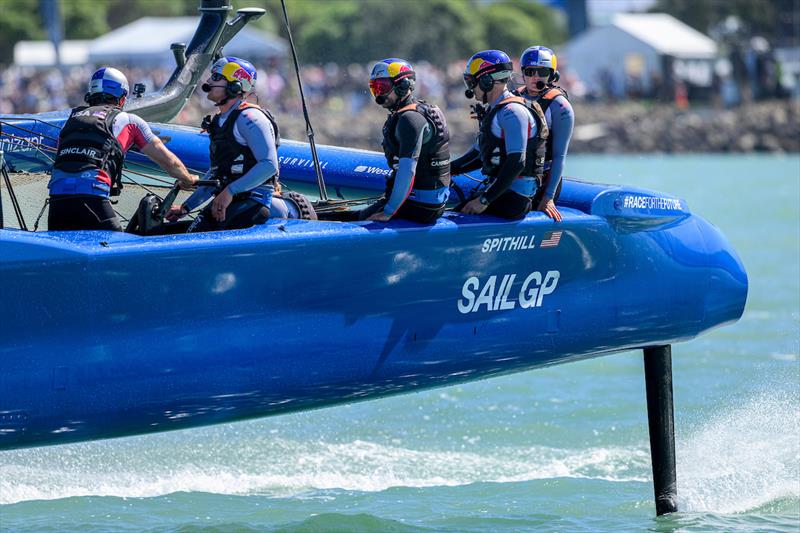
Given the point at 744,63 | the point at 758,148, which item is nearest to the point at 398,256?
the point at 758,148

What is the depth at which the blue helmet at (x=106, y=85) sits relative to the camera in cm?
598

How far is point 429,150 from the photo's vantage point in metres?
6.29

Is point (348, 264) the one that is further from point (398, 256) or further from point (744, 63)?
point (744, 63)

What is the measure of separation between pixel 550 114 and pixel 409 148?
888 mm

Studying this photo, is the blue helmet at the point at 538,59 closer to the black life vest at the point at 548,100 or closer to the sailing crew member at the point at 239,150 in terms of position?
the black life vest at the point at 548,100

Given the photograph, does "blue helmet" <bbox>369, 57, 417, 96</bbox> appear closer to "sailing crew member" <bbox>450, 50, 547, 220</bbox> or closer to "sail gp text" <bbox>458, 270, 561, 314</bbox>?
"sailing crew member" <bbox>450, 50, 547, 220</bbox>

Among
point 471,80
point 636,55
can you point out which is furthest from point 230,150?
point 636,55

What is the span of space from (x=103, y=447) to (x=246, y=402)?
2.89 metres

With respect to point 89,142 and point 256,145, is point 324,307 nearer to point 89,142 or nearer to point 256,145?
point 256,145

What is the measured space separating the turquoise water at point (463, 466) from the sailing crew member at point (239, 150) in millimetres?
1891

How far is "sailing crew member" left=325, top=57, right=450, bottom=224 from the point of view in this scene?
20.0 ft

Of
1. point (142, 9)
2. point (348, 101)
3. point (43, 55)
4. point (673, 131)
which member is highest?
point (142, 9)

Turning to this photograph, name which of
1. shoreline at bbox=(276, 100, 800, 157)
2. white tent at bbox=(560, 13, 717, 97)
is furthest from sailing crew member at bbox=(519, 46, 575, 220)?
white tent at bbox=(560, 13, 717, 97)

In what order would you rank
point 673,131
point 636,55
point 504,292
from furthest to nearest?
point 636,55, point 673,131, point 504,292
